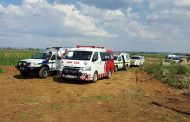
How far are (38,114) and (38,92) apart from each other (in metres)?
5.08

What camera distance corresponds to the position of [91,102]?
14.5 metres

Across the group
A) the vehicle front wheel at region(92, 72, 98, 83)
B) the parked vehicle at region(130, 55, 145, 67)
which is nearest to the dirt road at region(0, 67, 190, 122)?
the vehicle front wheel at region(92, 72, 98, 83)

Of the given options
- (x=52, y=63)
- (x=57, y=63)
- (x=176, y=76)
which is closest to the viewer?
(x=52, y=63)

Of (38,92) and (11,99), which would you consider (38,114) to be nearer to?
(11,99)

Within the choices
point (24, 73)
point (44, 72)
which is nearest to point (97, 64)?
point (44, 72)

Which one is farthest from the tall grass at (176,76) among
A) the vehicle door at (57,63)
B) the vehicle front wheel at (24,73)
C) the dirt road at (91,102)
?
the vehicle front wheel at (24,73)

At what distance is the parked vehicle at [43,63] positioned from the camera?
73.5 ft

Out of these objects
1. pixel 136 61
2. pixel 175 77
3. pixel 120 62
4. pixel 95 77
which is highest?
pixel 120 62

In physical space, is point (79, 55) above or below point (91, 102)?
above

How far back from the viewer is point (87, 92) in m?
17.3

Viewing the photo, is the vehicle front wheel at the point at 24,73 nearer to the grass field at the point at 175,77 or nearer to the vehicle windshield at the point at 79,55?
the vehicle windshield at the point at 79,55

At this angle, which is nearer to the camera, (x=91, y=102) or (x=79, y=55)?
(x=91, y=102)

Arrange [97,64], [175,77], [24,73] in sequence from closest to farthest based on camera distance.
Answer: [97,64], [24,73], [175,77]

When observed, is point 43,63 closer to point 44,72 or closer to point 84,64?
point 44,72
